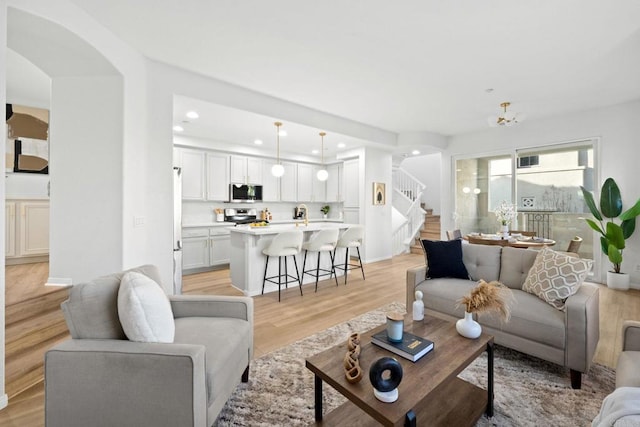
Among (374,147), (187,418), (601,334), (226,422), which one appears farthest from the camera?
(374,147)

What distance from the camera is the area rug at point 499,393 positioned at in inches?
64.3

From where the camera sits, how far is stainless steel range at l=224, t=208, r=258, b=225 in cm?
616

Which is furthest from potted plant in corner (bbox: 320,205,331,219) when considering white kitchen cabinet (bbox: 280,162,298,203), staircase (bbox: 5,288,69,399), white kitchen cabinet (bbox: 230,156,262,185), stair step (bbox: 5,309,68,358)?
stair step (bbox: 5,309,68,358)

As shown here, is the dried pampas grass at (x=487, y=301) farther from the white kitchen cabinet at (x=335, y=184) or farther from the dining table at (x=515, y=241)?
the white kitchen cabinet at (x=335, y=184)

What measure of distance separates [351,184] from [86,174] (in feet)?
16.0

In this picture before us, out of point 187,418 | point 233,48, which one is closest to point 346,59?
point 233,48

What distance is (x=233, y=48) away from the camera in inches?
114

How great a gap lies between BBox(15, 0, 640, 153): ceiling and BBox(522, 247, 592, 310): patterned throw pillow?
2.03m

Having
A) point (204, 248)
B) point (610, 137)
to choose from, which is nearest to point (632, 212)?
point (610, 137)

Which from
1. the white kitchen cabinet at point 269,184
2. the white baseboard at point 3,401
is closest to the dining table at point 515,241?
the white kitchen cabinet at point 269,184

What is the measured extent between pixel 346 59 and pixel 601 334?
3743mm

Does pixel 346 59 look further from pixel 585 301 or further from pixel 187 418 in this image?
pixel 187 418

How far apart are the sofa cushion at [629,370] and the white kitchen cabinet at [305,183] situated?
20.4 feet

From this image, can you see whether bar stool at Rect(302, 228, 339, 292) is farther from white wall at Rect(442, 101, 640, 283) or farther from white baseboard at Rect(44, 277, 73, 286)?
white wall at Rect(442, 101, 640, 283)
